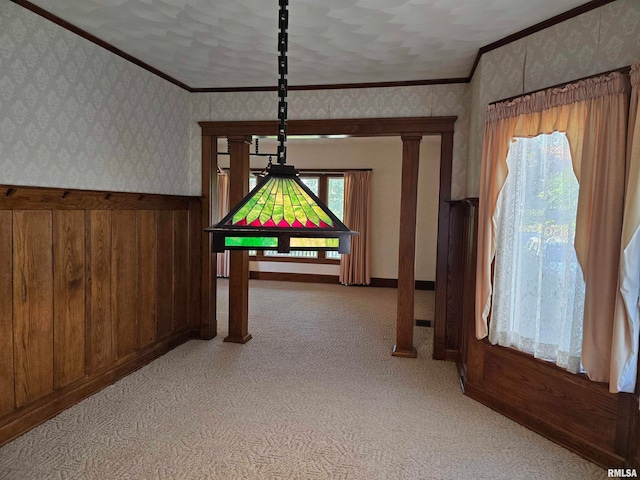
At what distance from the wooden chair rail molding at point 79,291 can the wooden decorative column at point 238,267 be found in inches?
20.1

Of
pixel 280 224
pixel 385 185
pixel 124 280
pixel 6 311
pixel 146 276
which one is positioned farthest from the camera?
pixel 385 185

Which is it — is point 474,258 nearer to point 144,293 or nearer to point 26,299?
point 144,293

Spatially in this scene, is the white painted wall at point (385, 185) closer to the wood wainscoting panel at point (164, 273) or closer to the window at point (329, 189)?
the window at point (329, 189)

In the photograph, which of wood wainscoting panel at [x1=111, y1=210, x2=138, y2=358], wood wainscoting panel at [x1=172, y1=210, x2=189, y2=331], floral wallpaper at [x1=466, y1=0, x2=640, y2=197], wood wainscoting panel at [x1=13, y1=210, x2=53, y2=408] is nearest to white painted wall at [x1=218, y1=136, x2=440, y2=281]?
wood wainscoting panel at [x1=172, y1=210, x2=189, y2=331]

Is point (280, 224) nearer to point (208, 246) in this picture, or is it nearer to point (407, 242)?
point (407, 242)

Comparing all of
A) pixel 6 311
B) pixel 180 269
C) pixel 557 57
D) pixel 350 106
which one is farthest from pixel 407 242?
pixel 6 311

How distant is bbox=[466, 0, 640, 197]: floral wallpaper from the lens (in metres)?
2.23

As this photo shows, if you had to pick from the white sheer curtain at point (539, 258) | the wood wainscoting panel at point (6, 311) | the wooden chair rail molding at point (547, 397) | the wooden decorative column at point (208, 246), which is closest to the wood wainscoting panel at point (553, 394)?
the wooden chair rail molding at point (547, 397)

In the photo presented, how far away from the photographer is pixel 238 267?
4.45 m

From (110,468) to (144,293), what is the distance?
1.73 meters

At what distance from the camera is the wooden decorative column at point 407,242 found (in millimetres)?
4004

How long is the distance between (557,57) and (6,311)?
3.69 metres

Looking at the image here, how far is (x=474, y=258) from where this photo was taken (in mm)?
3326

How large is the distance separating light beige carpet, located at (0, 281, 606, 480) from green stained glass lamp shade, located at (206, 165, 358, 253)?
1439 millimetres
